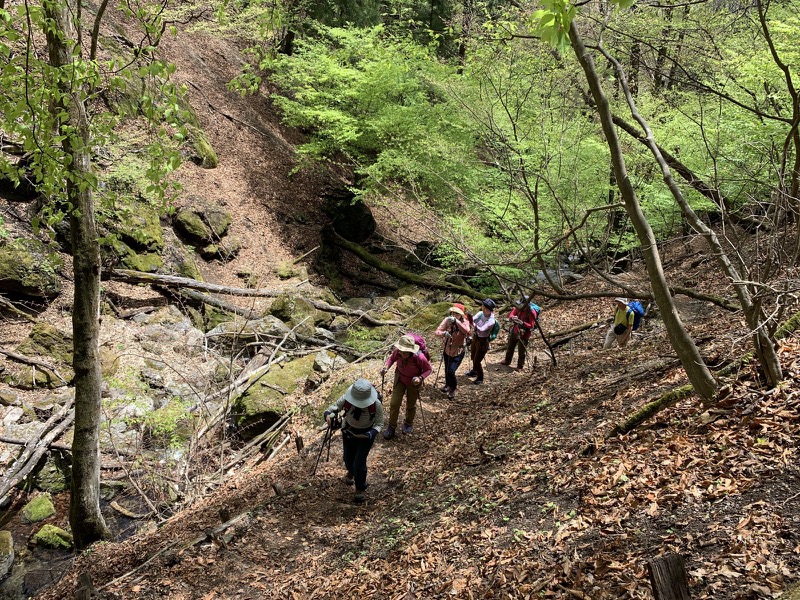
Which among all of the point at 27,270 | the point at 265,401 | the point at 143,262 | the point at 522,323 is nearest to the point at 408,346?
the point at 522,323

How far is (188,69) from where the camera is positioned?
22.7 m

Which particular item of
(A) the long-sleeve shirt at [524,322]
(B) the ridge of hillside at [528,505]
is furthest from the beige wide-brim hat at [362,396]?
(A) the long-sleeve shirt at [524,322]

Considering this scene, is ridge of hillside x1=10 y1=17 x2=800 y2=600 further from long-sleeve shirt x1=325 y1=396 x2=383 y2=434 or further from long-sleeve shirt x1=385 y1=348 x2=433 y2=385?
long-sleeve shirt x1=385 y1=348 x2=433 y2=385

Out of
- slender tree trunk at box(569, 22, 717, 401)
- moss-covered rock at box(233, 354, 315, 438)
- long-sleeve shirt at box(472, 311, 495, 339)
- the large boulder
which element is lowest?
moss-covered rock at box(233, 354, 315, 438)

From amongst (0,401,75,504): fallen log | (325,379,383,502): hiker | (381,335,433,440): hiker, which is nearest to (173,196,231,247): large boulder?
(0,401,75,504): fallen log

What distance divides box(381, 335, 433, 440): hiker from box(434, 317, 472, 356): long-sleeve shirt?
4.10ft

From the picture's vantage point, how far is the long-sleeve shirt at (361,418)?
634 cm

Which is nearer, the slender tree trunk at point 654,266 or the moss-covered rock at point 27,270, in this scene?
the slender tree trunk at point 654,266

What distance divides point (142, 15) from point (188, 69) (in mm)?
21065

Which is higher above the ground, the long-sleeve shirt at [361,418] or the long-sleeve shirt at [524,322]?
the long-sleeve shirt at [524,322]

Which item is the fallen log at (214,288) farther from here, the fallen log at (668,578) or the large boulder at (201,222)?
the fallen log at (668,578)

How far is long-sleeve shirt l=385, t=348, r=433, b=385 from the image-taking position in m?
7.55

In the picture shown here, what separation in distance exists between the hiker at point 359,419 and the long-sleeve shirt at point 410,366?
125 cm

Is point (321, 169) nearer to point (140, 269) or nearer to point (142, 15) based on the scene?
point (140, 269)
